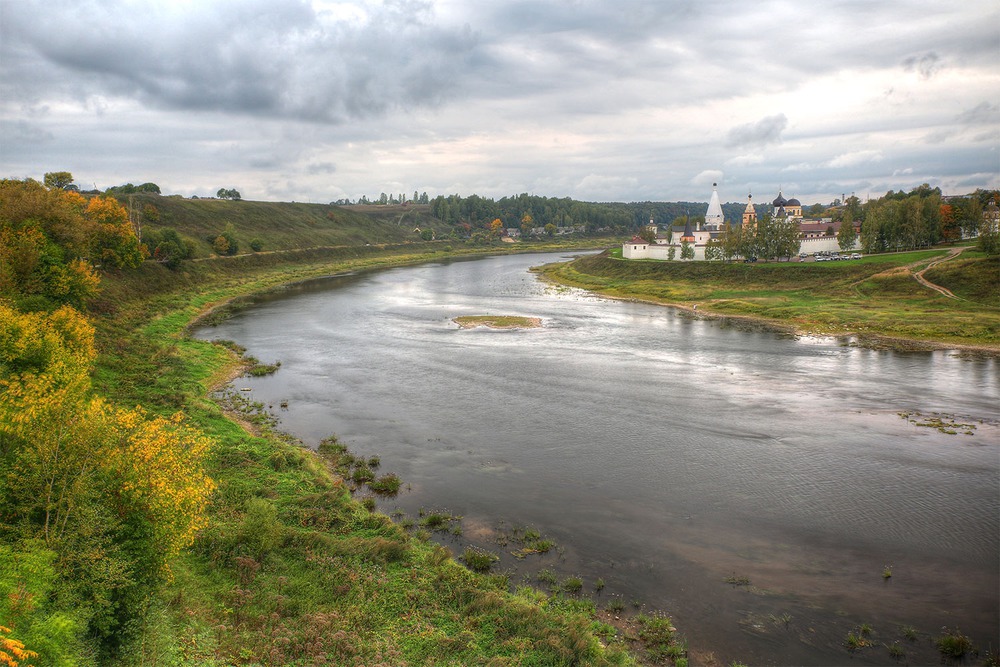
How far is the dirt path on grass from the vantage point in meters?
59.5

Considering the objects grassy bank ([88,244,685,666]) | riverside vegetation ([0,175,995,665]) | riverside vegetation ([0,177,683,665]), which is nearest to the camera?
riverside vegetation ([0,177,683,665])

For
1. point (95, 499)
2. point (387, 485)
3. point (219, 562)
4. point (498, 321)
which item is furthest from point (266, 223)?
point (95, 499)

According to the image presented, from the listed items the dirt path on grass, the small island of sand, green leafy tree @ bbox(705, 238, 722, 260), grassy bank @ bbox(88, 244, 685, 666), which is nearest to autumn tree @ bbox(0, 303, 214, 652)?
grassy bank @ bbox(88, 244, 685, 666)

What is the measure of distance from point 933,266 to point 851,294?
33.5 ft

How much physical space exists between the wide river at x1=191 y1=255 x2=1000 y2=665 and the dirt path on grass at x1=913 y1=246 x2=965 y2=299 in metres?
20.4

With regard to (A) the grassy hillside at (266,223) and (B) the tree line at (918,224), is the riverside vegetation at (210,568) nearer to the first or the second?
(A) the grassy hillside at (266,223)

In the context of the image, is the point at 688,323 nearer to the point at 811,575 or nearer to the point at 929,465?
the point at 929,465

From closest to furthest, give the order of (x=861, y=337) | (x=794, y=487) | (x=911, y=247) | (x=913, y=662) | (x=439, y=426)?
(x=913, y=662), (x=794, y=487), (x=439, y=426), (x=861, y=337), (x=911, y=247)

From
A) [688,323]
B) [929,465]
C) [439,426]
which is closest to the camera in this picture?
[929,465]

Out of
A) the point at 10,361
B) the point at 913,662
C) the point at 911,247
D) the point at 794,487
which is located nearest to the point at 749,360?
the point at 794,487

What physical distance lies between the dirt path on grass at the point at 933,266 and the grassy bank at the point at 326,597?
61.6 m

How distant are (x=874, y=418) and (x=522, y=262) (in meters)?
112

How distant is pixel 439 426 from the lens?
98.1 feet

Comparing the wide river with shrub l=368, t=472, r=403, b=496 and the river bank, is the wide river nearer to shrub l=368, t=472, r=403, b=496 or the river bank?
shrub l=368, t=472, r=403, b=496
